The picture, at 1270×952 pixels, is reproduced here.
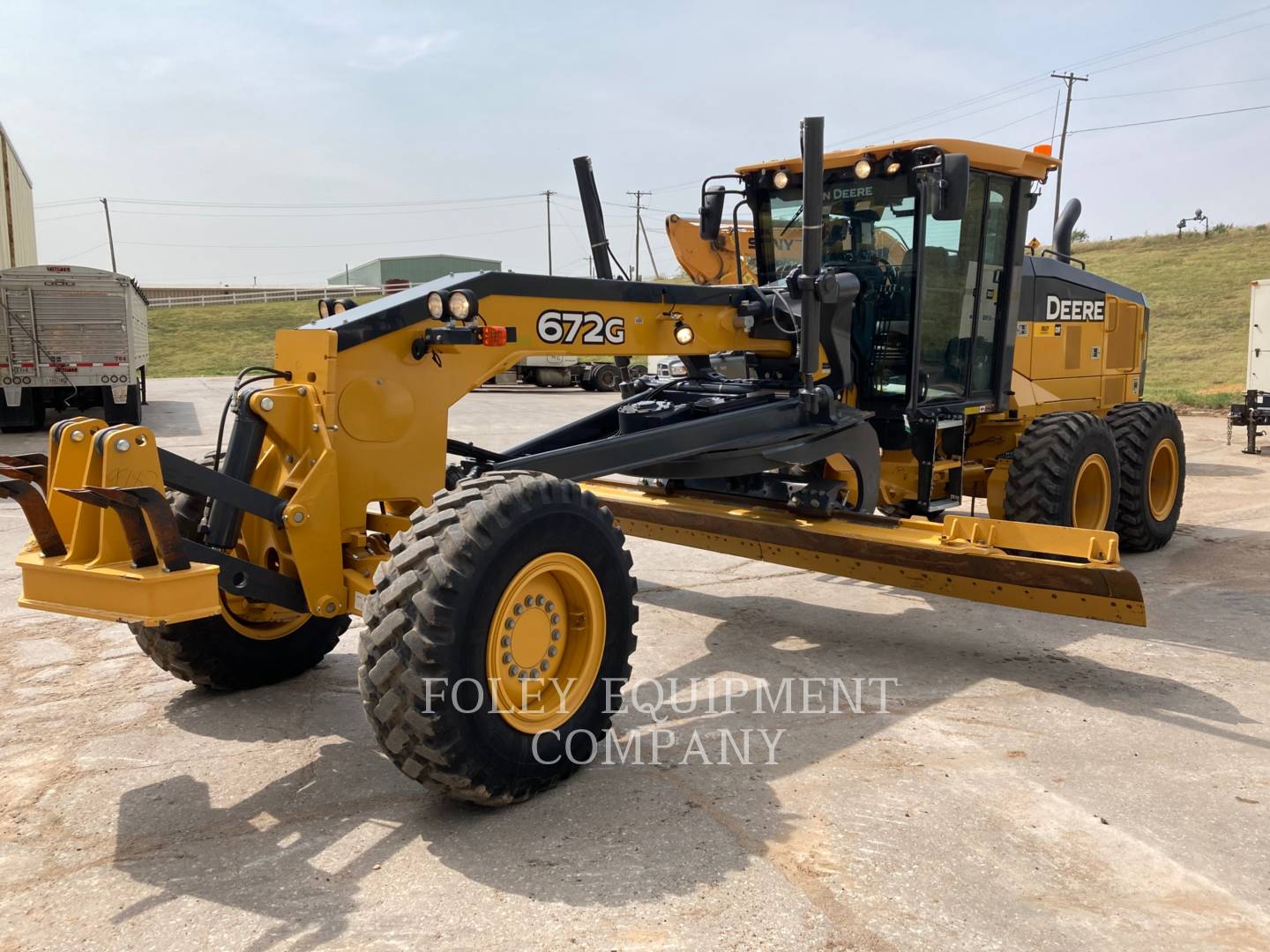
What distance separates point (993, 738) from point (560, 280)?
289cm

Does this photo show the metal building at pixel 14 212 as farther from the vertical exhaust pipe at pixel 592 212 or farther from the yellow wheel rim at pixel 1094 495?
the yellow wheel rim at pixel 1094 495

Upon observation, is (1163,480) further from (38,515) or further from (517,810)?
(38,515)

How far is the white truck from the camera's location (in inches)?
650

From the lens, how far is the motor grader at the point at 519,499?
137 inches

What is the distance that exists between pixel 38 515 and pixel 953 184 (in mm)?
4649

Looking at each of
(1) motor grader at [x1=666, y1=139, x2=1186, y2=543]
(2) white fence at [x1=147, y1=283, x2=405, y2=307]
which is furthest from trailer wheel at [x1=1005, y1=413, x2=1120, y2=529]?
(2) white fence at [x1=147, y1=283, x2=405, y2=307]

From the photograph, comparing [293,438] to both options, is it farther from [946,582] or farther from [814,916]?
[946,582]

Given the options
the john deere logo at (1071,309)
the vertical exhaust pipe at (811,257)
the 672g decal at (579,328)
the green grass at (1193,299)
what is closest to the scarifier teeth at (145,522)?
the 672g decal at (579,328)

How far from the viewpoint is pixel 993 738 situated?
4531mm

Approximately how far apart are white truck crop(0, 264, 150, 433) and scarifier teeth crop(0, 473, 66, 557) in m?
15.1

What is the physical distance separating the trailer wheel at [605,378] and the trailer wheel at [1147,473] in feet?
59.1

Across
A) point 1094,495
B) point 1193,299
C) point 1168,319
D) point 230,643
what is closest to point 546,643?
point 230,643

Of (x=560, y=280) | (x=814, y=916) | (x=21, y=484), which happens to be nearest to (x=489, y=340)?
(x=560, y=280)

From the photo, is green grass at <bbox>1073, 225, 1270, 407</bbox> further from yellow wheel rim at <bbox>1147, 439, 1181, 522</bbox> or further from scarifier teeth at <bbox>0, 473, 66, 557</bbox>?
scarifier teeth at <bbox>0, 473, 66, 557</bbox>
